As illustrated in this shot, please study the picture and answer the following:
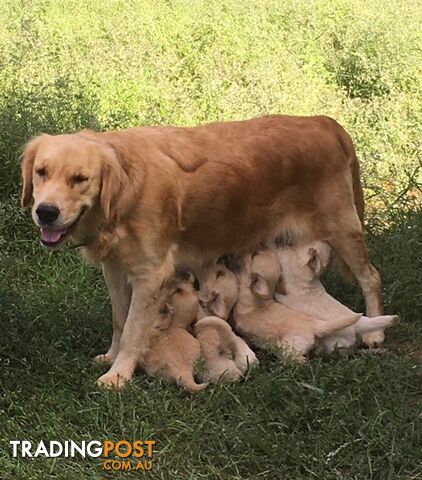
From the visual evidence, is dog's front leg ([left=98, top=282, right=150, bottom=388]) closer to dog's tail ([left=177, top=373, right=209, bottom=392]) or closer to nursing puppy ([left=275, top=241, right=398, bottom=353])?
dog's tail ([left=177, top=373, right=209, bottom=392])

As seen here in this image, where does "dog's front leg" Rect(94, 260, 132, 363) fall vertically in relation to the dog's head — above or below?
below

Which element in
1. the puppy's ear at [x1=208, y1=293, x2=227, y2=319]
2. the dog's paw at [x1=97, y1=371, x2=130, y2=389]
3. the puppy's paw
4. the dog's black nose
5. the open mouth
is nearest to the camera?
the dog's black nose

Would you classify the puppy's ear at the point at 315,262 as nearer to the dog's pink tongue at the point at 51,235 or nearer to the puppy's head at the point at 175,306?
the puppy's head at the point at 175,306

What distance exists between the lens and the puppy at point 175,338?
4.52 metres

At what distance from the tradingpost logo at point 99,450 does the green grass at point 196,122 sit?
5 centimetres

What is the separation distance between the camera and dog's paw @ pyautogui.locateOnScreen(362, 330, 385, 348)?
A: 16.8 ft

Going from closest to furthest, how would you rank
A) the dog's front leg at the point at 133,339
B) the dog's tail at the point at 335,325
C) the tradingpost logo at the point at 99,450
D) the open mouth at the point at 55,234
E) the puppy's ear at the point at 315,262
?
the tradingpost logo at the point at 99,450
the open mouth at the point at 55,234
the dog's front leg at the point at 133,339
the dog's tail at the point at 335,325
the puppy's ear at the point at 315,262

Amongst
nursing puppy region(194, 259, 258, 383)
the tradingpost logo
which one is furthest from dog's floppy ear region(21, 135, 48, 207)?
the tradingpost logo

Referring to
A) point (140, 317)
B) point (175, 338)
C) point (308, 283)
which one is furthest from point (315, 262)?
point (140, 317)

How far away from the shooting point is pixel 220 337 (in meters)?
4.64

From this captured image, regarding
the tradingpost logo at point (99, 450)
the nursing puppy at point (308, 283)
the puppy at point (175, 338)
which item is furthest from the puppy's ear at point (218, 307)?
the tradingpost logo at point (99, 450)

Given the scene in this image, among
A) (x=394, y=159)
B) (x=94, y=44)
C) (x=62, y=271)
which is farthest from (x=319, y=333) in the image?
(x=94, y=44)

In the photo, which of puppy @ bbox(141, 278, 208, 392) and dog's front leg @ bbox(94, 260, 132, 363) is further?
dog's front leg @ bbox(94, 260, 132, 363)

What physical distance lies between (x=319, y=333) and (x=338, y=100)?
4773mm
